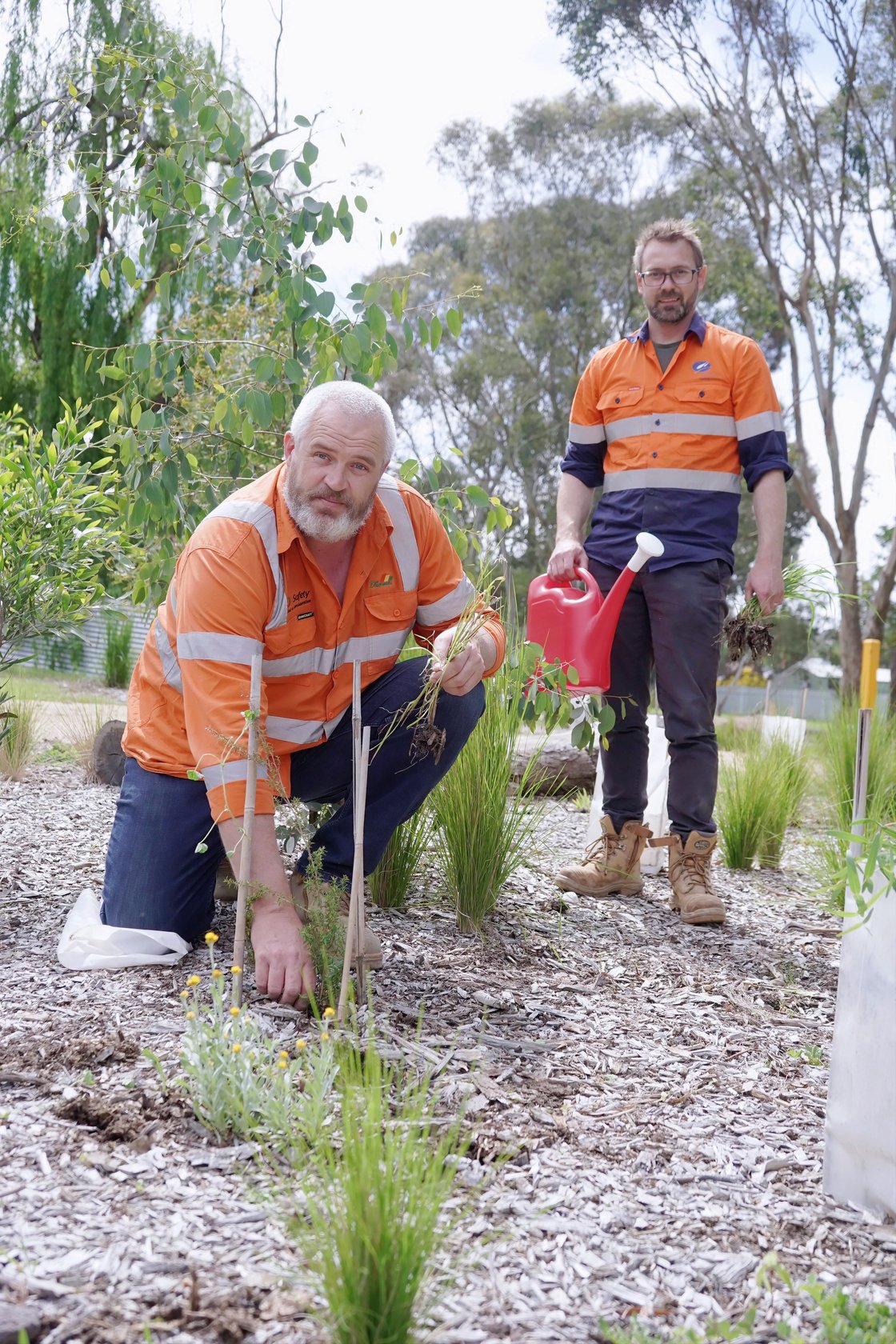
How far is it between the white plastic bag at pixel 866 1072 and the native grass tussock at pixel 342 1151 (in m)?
0.54

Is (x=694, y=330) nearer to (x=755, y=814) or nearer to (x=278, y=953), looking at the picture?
(x=755, y=814)

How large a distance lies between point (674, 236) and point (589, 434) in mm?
608

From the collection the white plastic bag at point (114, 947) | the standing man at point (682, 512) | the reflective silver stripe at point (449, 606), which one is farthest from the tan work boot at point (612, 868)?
the white plastic bag at point (114, 947)

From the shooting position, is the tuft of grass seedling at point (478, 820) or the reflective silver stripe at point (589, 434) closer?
the tuft of grass seedling at point (478, 820)

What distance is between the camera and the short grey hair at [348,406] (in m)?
2.22

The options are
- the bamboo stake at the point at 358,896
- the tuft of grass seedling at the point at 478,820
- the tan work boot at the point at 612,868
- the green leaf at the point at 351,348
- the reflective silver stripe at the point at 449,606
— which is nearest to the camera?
the bamboo stake at the point at 358,896

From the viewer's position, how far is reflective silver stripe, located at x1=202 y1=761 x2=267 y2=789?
2.06 m

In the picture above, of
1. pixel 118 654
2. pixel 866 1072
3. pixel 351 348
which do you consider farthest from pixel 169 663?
pixel 118 654

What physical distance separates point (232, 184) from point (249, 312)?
7.24m

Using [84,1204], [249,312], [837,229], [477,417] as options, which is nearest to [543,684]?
[84,1204]

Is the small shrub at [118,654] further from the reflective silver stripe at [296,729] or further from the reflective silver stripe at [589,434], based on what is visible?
the reflective silver stripe at [296,729]

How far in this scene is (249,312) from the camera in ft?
32.2

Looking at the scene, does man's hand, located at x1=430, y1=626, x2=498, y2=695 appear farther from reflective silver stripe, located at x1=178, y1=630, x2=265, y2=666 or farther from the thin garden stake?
the thin garden stake

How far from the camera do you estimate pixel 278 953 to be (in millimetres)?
2012
